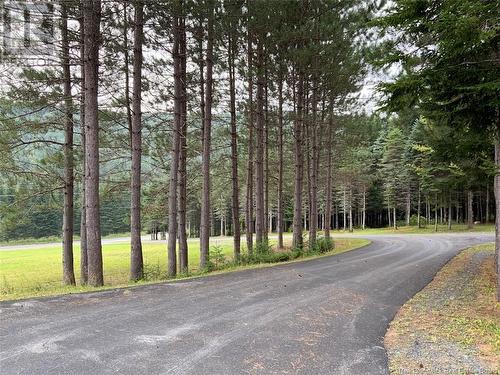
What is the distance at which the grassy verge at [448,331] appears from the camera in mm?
4102

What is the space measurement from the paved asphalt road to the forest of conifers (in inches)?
118

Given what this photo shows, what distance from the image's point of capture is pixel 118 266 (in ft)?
68.3

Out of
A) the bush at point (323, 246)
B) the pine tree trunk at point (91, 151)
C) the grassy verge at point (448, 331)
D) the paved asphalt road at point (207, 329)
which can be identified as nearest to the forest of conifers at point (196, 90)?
the pine tree trunk at point (91, 151)

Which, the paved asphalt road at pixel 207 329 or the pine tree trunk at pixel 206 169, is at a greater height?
the pine tree trunk at pixel 206 169

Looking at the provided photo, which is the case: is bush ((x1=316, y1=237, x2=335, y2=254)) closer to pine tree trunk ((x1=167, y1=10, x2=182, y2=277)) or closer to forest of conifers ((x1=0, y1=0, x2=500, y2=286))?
forest of conifers ((x1=0, y1=0, x2=500, y2=286))

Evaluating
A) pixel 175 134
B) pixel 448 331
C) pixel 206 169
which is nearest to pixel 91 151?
pixel 175 134

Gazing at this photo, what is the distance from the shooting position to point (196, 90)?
1387 centimetres

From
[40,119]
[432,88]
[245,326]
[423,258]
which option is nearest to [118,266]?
[40,119]

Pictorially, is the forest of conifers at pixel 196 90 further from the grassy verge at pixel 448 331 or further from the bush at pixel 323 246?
the grassy verge at pixel 448 331

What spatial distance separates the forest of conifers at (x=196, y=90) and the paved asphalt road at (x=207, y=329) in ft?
9.81

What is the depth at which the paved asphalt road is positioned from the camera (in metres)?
3.94

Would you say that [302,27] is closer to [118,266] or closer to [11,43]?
[11,43]

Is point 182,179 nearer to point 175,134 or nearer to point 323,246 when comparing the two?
point 175,134

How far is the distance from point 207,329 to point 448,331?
11.6 ft
